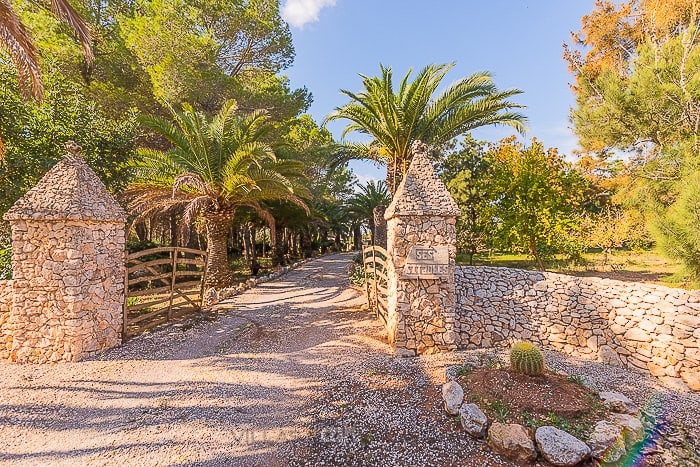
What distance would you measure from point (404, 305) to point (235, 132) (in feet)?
27.2

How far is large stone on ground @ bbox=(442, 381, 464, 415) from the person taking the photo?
3855 mm

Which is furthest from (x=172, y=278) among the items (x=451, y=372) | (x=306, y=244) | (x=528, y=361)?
(x=306, y=244)

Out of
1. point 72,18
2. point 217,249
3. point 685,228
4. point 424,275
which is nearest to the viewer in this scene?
point 72,18

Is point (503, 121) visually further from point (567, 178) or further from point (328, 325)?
point (328, 325)

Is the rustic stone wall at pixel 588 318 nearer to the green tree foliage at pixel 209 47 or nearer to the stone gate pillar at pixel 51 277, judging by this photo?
the stone gate pillar at pixel 51 277

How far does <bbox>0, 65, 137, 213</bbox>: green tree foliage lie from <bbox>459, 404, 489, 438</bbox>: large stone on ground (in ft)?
33.0

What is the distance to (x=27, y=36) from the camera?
5133 mm

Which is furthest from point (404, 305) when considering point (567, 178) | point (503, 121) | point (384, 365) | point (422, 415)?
point (567, 178)

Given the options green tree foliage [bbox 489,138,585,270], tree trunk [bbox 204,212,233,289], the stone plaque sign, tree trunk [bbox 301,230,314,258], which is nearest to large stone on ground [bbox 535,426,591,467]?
the stone plaque sign

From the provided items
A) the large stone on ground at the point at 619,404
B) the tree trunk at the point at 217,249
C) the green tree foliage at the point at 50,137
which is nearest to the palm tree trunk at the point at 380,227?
the tree trunk at the point at 217,249

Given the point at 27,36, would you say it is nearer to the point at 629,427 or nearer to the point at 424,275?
the point at 424,275

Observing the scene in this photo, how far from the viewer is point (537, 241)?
11938 millimetres

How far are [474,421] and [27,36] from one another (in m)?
9.08

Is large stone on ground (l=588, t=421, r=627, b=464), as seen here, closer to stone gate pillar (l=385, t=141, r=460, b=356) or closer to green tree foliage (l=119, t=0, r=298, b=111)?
stone gate pillar (l=385, t=141, r=460, b=356)
